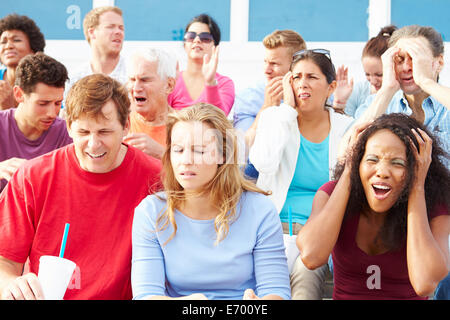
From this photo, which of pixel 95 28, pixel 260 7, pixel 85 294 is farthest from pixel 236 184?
pixel 260 7

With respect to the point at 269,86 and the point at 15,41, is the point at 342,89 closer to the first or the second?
the point at 269,86

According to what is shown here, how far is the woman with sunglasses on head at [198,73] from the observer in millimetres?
3332

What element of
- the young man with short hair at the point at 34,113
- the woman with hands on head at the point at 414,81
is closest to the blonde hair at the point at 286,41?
the woman with hands on head at the point at 414,81

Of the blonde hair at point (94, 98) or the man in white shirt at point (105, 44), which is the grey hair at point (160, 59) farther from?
the blonde hair at point (94, 98)

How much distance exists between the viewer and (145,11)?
4.70 m

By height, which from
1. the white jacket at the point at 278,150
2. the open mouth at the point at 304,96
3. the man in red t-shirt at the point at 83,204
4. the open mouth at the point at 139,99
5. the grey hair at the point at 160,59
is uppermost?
the grey hair at the point at 160,59

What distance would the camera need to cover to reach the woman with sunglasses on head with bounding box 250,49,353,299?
2504 millimetres

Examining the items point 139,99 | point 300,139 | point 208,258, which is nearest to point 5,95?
point 139,99

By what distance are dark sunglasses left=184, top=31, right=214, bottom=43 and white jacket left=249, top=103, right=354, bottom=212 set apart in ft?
3.72

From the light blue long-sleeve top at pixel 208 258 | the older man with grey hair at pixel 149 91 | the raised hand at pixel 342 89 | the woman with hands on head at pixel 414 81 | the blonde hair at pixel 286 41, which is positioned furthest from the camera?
the raised hand at pixel 342 89

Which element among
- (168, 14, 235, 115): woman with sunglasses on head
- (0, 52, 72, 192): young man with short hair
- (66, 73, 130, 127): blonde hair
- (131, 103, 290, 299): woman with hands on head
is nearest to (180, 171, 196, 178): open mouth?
(131, 103, 290, 299): woman with hands on head

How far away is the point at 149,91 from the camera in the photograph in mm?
2838

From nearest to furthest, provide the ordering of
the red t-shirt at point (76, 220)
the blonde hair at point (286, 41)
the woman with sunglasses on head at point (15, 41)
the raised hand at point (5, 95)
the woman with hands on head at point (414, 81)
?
the red t-shirt at point (76, 220), the woman with hands on head at point (414, 81), the blonde hair at point (286, 41), the raised hand at point (5, 95), the woman with sunglasses on head at point (15, 41)

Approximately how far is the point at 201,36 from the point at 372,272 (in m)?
2.15
